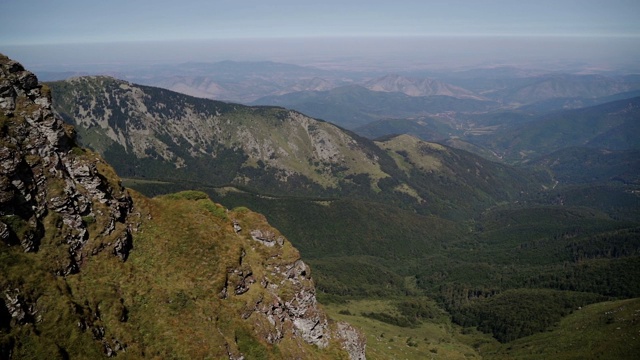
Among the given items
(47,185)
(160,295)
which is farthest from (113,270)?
(47,185)

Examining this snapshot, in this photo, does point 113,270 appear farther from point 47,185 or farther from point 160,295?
point 47,185

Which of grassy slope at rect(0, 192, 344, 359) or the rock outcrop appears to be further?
the rock outcrop

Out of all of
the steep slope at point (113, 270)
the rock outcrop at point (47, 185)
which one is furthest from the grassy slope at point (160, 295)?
the rock outcrop at point (47, 185)

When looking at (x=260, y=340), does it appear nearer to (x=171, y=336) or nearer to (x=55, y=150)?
(x=171, y=336)

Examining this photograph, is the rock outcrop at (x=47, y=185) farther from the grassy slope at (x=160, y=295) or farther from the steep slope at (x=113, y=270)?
the grassy slope at (x=160, y=295)

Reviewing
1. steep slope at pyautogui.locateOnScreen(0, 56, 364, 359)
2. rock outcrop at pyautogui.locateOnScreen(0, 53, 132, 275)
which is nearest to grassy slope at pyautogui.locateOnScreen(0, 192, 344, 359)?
steep slope at pyautogui.locateOnScreen(0, 56, 364, 359)

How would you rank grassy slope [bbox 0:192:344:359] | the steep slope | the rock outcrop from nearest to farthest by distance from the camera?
grassy slope [bbox 0:192:344:359] < the steep slope < the rock outcrop

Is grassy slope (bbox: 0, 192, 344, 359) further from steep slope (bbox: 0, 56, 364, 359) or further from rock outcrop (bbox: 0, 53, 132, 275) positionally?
rock outcrop (bbox: 0, 53, 132, 275)

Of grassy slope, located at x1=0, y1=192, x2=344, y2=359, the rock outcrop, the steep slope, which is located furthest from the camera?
the rock outcrop

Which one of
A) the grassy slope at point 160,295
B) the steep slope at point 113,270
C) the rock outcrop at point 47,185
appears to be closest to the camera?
the grassy slope at point 160,295

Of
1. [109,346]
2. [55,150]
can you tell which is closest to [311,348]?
[109,346]
